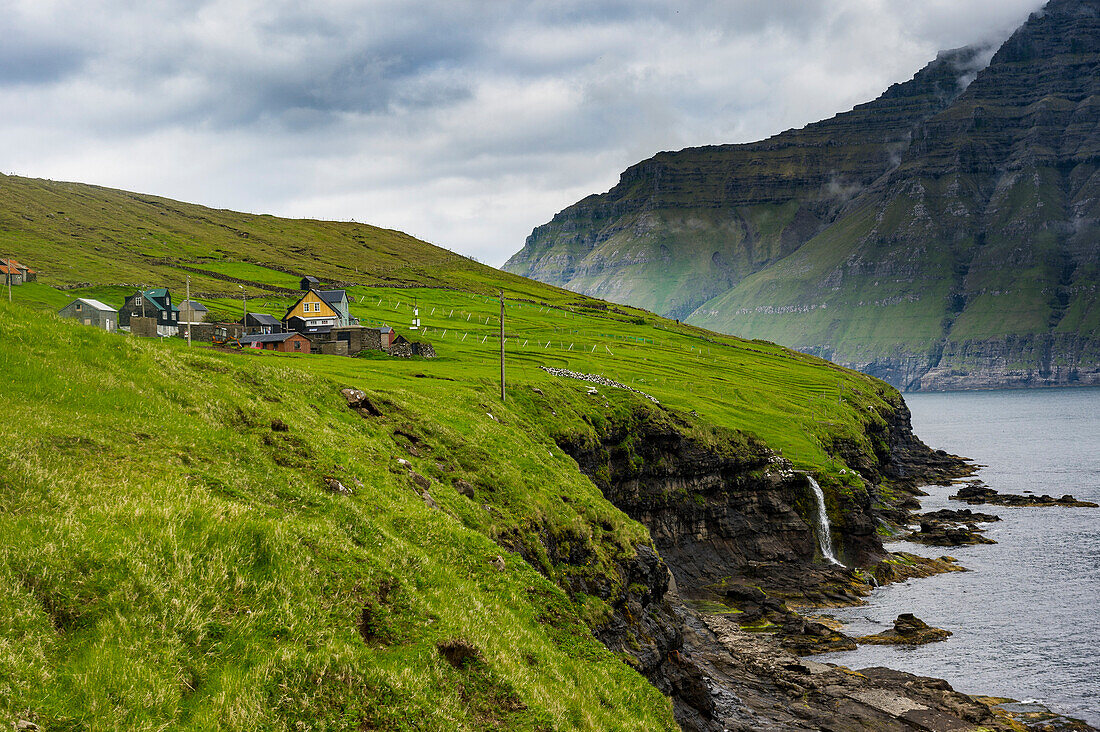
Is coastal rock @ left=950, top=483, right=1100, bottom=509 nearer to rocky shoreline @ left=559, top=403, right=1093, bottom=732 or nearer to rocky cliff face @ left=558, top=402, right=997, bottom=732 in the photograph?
rocky shoreline @ left=559, top=403, right=1093, bottom=732

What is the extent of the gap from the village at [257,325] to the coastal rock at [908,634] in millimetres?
64266

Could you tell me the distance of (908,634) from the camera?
5719 centimetres

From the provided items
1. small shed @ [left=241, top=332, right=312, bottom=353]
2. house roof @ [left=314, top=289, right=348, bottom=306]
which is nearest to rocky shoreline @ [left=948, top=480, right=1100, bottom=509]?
small shed @ [left=241, top=332, right=312, bottom=353]

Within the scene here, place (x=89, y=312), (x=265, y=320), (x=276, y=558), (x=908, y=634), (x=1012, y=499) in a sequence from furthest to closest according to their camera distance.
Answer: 1. (x=265, y=320)
2. (x=1012, y=499)
3. (x=89, y=312)
4. (x=908, y=634)
5. (x=276, y=558)

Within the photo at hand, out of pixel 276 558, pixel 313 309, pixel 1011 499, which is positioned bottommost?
pixel 1011 499

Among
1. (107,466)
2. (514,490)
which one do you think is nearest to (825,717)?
(514,490)

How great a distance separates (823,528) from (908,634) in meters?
23.8

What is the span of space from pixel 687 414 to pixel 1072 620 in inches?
1502

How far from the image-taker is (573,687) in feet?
67.8

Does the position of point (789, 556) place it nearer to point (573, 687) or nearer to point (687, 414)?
point (687, 414)

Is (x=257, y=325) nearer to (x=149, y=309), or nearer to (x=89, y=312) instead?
(x=149, y=309)

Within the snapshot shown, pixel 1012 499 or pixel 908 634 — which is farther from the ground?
pixel 908 634

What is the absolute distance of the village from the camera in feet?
330

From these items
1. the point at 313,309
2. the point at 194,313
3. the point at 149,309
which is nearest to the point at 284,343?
the point at 313,309
